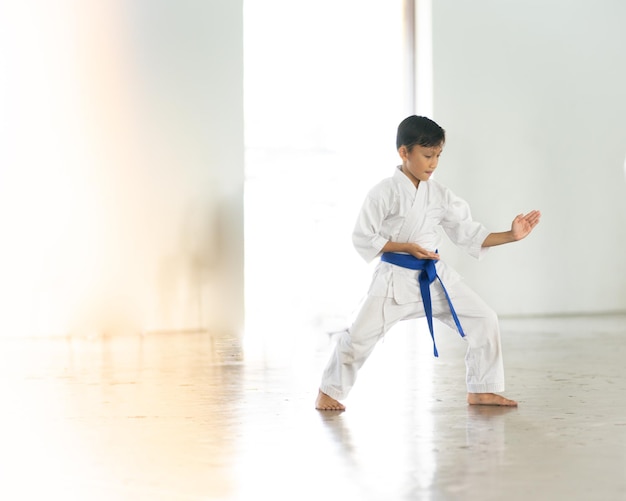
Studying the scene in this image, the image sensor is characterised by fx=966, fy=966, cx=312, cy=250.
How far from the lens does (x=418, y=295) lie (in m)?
2.93

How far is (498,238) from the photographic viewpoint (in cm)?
296

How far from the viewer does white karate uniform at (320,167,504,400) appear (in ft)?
9.52

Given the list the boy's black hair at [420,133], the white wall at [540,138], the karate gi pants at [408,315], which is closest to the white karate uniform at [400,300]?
the karate gi pants at [408,315]

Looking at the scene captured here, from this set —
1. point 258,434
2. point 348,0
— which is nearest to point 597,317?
point 348,0

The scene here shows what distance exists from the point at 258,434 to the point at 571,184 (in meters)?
4.53

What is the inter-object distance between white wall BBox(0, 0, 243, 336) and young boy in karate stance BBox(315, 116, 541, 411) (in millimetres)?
2826

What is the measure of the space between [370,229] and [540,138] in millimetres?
3867

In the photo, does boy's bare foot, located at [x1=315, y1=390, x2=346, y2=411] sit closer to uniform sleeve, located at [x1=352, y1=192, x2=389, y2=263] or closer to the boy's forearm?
uniform sleeve, located at [x1=352, y1=192, x2=389, y2=263]

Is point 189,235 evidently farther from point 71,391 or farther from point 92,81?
point 71,391

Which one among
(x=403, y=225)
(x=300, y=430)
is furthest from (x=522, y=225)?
(x=300, y=430)

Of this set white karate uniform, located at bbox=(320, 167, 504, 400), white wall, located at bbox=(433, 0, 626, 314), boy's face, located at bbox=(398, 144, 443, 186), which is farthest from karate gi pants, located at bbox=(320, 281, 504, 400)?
white wall, located at bbox=(433, 0, 626, 314)

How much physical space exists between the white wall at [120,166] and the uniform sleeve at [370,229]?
2.85 m

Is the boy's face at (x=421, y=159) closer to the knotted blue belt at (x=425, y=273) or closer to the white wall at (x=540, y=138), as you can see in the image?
the knotted blue belt at (x=425, y=273)

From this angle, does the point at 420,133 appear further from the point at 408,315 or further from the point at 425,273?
the point at 408,315
